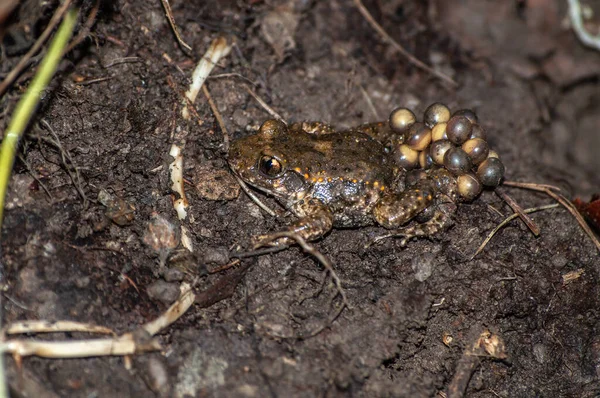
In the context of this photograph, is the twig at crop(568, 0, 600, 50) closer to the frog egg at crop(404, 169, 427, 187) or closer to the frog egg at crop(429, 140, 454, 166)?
the frog egg at crop(429, 140, 454, 166)

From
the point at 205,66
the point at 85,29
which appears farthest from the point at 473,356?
the point at 85,29

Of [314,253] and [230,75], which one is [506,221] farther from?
[230,75]

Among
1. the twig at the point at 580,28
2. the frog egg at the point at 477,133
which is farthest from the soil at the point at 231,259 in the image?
the twig at the point at 580,28

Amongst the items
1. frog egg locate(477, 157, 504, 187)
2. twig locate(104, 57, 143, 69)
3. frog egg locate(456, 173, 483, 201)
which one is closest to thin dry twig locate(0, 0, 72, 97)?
twig locate(104, 57, 143, 69)

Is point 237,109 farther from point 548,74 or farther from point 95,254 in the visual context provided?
point 548,74

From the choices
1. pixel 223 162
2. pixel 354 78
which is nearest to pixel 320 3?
pixel 354 78

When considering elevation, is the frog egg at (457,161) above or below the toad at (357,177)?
above

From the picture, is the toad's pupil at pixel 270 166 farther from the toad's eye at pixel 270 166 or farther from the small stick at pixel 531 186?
the small stick at pixel 531 186
